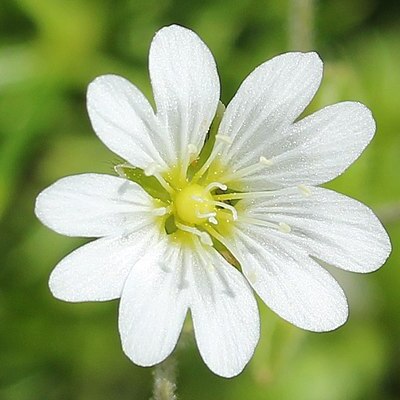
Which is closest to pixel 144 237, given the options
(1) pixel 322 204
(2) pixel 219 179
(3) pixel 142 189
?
(3) pixel 142 189

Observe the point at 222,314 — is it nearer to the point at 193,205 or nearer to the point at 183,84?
the point at 193,205

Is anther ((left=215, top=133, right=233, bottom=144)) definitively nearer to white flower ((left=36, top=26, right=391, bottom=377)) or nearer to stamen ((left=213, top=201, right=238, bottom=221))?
white flower ((left=36, top=26, right=391, bottom=377))

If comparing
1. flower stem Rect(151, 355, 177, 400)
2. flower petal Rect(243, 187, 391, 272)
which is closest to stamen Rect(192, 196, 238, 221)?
flower petal Rect(243, 187, 391, 272)

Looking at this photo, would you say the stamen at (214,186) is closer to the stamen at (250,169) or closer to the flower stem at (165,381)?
the stamen at (250,169)

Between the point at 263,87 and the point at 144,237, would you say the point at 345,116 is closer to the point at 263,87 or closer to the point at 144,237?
the point at 263,87

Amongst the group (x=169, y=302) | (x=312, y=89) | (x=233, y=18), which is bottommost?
(x=169, y=302)

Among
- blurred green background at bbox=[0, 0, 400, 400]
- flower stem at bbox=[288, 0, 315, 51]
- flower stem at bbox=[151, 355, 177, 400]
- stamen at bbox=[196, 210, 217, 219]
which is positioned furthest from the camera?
blurred green background at bbox=[0, 0, 400, 400]

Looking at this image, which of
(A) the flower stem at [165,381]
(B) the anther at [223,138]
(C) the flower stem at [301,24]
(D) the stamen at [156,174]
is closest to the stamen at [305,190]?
(B) the anther at [223,138]
